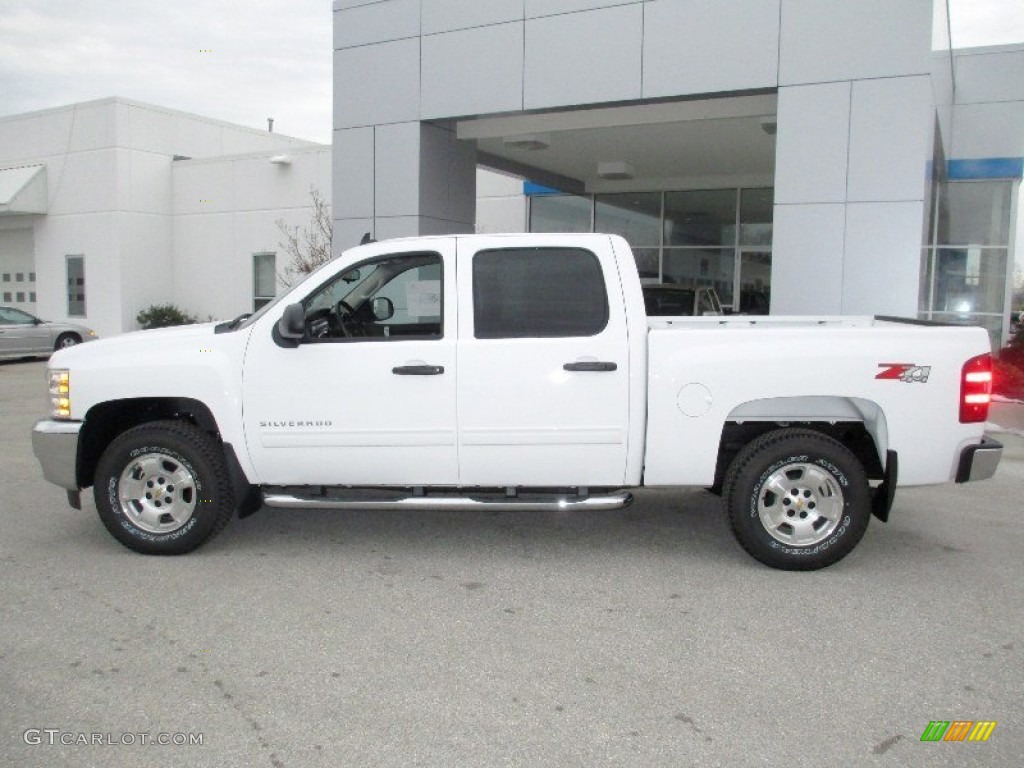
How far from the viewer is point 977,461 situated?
5453 millimetres

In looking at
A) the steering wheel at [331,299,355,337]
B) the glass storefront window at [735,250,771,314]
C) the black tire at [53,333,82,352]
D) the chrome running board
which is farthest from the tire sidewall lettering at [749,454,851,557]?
the black tire at [53,333,82,352]

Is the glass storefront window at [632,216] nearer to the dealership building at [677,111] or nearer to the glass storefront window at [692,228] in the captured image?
the glass storefront window at [692,228]

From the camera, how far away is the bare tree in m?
22.4

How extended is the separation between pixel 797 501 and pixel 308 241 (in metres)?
20.4

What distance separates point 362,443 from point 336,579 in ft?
2.74

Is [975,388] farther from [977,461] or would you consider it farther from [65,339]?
[65,339]

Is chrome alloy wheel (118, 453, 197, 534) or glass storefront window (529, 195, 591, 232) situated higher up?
glass storefront window (529, 195, 591, 232)

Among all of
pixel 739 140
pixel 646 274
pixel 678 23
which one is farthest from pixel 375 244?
pixel 646 274

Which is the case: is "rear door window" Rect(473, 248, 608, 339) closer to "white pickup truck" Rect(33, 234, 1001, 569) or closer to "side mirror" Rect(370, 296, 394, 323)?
"white pickup truck" Rect(33, 234, 1001, 569)

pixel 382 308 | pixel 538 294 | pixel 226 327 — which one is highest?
pixel 538 294

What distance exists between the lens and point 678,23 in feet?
37.7

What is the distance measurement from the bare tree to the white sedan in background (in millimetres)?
4986

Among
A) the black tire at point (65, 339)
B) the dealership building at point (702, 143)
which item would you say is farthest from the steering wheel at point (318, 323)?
the black tire at point (65, 339)

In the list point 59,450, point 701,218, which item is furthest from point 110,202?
point 59,450
